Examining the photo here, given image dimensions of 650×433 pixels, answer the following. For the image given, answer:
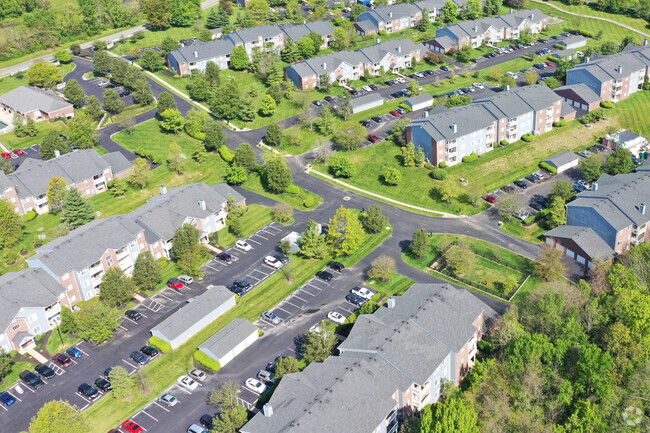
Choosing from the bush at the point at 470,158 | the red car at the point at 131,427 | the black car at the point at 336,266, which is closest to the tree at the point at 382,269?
the black car at the point at 336,266

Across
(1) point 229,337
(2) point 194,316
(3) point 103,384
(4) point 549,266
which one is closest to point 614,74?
(4) point 549,266

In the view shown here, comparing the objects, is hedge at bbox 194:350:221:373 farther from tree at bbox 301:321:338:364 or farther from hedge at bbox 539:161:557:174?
hedge at bbox 539:161:557:174

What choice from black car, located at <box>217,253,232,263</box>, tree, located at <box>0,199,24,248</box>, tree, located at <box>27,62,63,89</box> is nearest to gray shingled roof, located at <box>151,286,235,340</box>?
black car, located at <box>217,253,232,263</box>

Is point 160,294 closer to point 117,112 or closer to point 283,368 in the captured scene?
point 283,368

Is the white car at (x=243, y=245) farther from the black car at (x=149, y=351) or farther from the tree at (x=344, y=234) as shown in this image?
the black car at (x=149, y=351)

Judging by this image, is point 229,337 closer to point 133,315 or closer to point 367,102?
point 133,315

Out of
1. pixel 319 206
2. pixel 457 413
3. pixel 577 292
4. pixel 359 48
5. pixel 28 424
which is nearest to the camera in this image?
pixel 457 413

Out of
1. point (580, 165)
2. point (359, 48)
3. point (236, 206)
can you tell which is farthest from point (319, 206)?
point (359, 48)
